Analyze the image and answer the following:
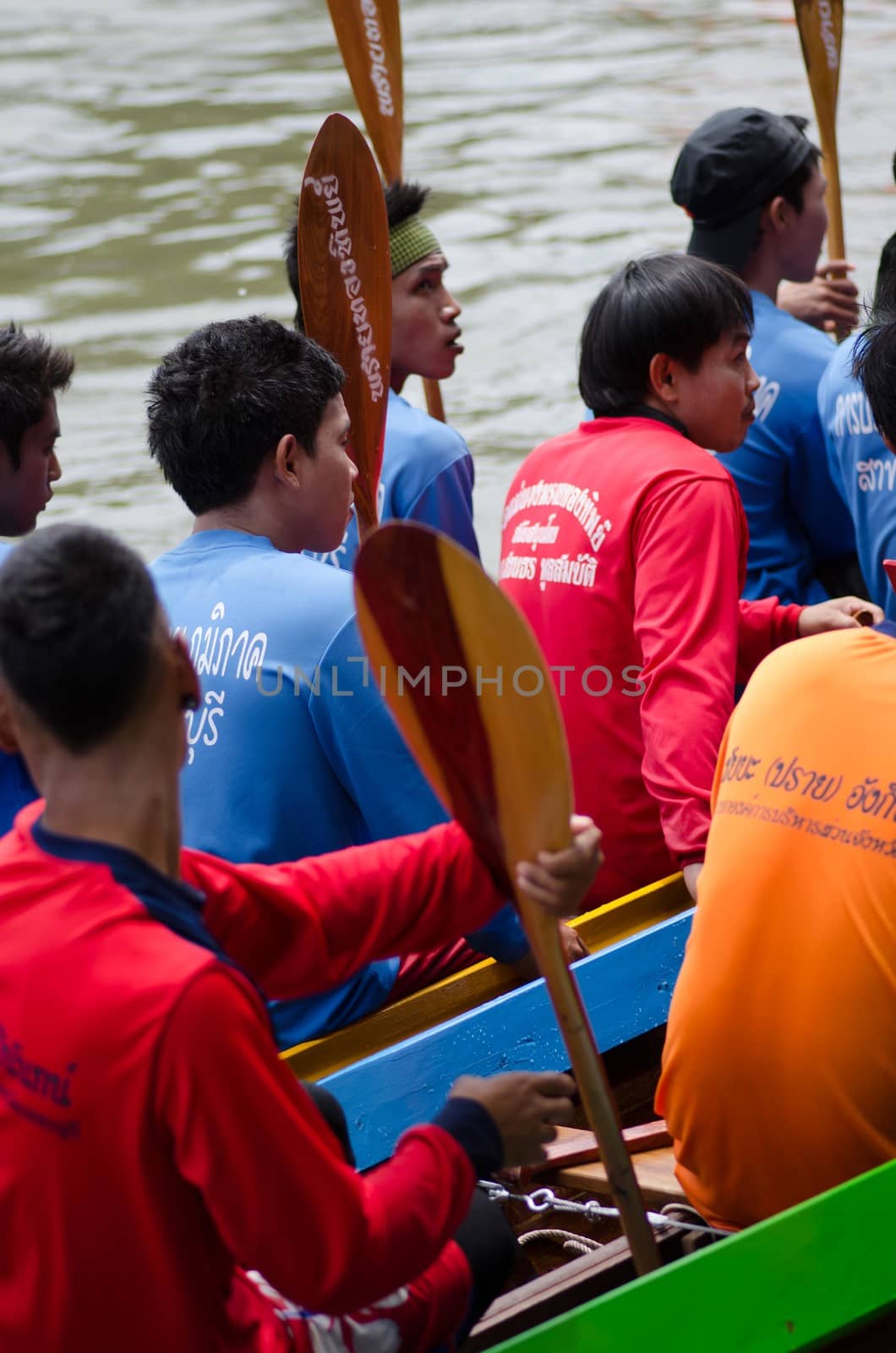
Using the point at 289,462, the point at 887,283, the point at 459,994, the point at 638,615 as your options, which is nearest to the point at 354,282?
the point at 289,462

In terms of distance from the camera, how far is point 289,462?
216 centimetres

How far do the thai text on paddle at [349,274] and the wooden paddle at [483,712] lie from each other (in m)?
1.30

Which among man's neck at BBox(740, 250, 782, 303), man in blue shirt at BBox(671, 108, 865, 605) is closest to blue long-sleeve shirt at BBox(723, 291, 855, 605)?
man in blue shirt at BBox(671, 108, 865, 605)

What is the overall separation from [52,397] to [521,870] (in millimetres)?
1374

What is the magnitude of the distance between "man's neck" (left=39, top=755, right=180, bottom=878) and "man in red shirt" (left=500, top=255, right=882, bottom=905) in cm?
110

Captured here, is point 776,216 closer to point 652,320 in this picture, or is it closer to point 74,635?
point 652,320

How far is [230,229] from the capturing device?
1010 centimetres

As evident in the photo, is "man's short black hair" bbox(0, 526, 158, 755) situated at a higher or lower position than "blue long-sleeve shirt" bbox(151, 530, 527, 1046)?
higher

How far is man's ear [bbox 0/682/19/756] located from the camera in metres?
1.29

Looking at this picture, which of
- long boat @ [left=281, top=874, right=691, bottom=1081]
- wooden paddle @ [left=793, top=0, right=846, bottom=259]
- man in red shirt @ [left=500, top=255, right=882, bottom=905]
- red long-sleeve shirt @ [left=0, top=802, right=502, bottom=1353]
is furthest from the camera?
wooden paddle @ [left=793, top=0, right=846, bottom=259]

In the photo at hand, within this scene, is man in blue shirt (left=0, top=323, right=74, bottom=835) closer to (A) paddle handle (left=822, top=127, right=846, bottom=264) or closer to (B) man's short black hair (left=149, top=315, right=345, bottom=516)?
(B) man's short black hair (left=149, top=315, right=345, bottom=516)

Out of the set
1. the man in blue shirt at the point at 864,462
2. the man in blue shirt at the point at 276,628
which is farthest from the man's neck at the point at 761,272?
the man in blue shirt at the point at 276,628

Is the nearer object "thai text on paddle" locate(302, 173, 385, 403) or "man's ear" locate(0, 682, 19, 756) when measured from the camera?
"man's ear" locate(0, 682, 19, 756)

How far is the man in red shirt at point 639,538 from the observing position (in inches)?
90.4
